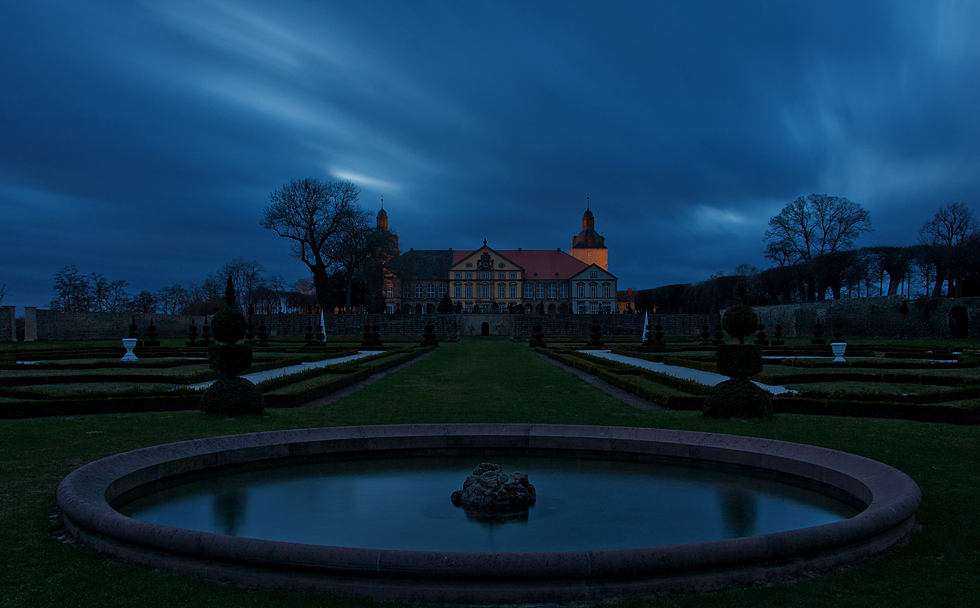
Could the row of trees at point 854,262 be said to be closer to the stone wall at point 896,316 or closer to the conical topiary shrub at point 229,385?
the stone wall at point 896,316

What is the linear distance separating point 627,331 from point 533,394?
4267 cm

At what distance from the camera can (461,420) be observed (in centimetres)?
809

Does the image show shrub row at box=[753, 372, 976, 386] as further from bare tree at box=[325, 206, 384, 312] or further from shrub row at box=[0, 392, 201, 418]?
bare tree at box=[325, 206, 384, 312]

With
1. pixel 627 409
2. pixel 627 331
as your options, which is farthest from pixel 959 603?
pixel 627 331

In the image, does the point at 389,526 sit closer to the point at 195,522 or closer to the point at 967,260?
the point at 195,522

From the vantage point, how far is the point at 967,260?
38156 mm

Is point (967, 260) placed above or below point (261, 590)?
above

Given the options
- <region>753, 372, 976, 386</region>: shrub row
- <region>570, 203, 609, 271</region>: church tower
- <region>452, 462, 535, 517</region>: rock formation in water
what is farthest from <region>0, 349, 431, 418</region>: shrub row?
<region>570, 203, 609, 271</region>: church tower

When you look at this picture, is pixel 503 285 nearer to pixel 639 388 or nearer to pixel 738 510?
pixel 639 388

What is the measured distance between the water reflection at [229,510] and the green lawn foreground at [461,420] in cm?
98

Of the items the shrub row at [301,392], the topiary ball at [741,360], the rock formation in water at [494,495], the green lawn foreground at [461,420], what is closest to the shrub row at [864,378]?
the green lawn foreground at [461,420]

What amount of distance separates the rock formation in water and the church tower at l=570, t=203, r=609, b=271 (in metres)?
86.2

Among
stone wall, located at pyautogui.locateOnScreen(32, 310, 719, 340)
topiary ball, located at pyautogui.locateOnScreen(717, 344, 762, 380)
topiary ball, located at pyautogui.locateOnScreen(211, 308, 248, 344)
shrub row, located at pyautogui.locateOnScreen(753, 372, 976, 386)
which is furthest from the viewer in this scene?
stone wall, located at pyautogui.locateOnScreen(32, 310, 719, 340)

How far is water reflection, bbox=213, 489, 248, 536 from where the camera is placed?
14.3ft
